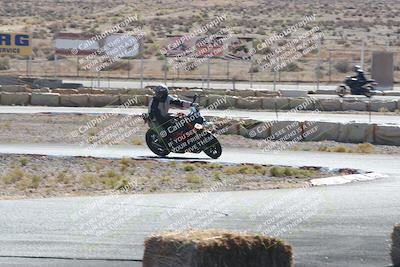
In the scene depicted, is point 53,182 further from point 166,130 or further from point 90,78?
point 90,78

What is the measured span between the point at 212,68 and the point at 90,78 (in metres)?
9.25

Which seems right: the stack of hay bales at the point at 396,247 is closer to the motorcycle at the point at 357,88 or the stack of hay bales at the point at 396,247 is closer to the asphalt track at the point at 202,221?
the asphalt track at the point at 202,221

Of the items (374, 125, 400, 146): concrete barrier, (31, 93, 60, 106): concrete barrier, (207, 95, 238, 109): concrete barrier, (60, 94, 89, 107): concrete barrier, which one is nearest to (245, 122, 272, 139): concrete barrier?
(374, 125, 400, 146): concrete barrier

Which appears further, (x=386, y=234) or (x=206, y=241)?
(x=386, y=234)

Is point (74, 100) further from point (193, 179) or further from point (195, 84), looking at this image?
point (193, 179)

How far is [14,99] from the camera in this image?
39.1 meters

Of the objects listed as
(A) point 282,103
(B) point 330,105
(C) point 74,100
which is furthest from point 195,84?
(B) point 330,105

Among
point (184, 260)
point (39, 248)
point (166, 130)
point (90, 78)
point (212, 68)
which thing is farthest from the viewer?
point (212, 68)

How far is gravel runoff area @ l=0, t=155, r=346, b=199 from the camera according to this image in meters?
17.2

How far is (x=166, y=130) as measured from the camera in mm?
22062

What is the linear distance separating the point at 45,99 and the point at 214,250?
103ft

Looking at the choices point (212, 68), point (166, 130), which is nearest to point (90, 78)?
point (212, 68)

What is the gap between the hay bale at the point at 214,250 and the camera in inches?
317

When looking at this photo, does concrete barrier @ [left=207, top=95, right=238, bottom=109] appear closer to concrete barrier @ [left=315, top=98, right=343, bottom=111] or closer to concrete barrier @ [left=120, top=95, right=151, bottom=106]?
concrete barrier @ [left=120, top=95, right=151, bottom=106]
